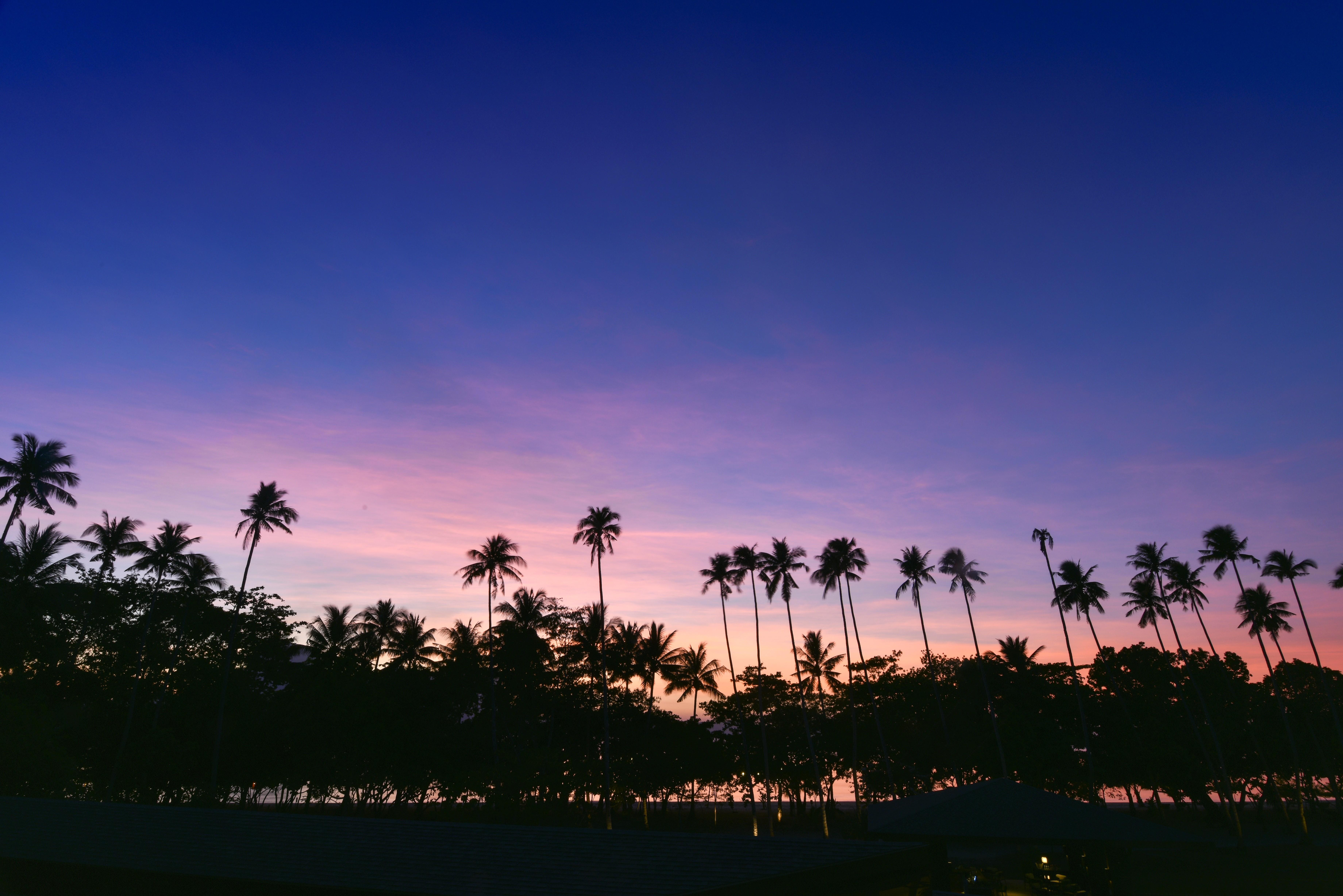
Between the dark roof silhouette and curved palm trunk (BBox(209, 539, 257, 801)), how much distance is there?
43.9 metres

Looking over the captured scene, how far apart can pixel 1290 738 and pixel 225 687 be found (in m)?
78.0

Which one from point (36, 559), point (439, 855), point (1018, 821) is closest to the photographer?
point (439, 855)

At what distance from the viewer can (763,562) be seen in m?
62.0

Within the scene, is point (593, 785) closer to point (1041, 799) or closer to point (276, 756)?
point (276, 756)

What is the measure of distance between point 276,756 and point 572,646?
23386mm

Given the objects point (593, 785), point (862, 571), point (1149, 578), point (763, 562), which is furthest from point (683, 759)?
point (1149, 578)

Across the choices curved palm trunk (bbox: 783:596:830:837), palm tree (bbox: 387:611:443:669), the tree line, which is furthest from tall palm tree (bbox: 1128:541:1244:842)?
palm tree (bbox: 387:611:443:669)

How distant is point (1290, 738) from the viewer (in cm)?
5091

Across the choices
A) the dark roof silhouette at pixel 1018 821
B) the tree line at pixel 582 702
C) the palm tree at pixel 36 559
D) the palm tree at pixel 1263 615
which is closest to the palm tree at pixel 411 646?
the tree line at pixel 582 702

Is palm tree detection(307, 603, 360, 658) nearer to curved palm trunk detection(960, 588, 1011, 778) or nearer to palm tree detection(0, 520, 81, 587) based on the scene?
palm tree detection(0, 520, 81, 587)

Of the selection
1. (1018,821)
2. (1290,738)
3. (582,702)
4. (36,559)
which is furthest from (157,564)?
(1290,738)

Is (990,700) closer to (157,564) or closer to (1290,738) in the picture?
(1290,738)

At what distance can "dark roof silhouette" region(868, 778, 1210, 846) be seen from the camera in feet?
57.5

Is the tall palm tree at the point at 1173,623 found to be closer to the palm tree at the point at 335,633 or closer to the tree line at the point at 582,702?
the tree line at the point at 582,702
